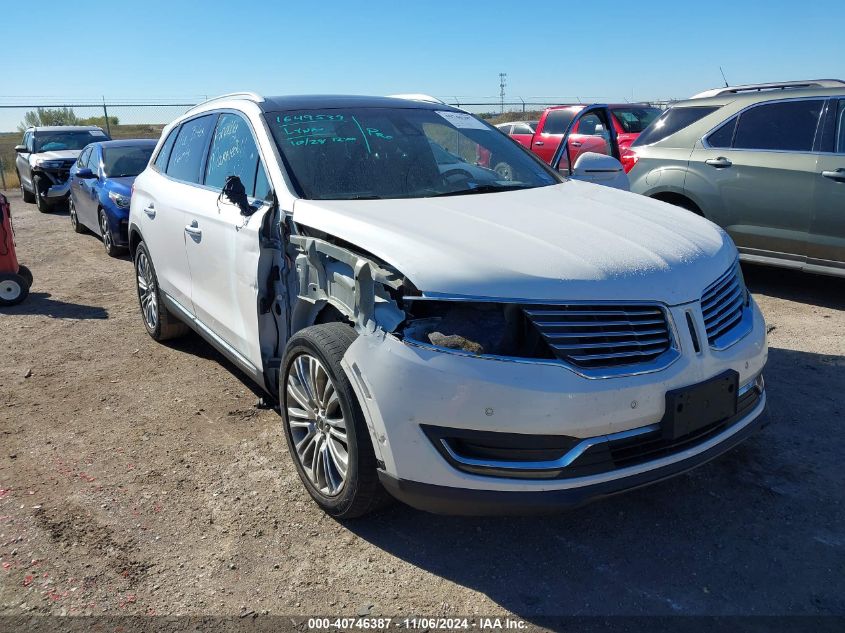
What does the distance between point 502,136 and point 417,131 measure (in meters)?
0.71

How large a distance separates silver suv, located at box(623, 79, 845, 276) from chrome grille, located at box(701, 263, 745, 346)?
326 centimetres

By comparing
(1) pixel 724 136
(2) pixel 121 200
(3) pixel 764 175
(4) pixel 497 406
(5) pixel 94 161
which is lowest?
(4) pixel 497 406

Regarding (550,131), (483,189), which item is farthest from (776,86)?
(550,131)

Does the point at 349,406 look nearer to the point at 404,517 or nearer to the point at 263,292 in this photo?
the point at 404,517

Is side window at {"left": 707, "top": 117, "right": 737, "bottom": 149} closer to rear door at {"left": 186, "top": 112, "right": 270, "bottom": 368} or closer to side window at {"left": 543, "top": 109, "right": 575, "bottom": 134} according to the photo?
rear door at {"left": 186, "top": 112, "right": 270, "bottom": 368}

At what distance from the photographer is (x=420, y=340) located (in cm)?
254

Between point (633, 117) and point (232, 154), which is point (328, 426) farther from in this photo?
point (633, 117)

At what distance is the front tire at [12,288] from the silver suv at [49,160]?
837 centimetres

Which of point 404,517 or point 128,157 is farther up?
point 128,157

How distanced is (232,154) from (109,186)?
6376 millimetres

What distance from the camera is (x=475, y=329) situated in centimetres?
258

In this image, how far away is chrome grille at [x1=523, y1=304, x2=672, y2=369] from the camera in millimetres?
2463

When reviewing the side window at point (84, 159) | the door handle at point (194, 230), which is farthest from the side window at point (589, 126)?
the door handle at point (194, 230)

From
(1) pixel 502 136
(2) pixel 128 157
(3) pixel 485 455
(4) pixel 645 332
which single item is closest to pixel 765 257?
(1) pixel 502 136
